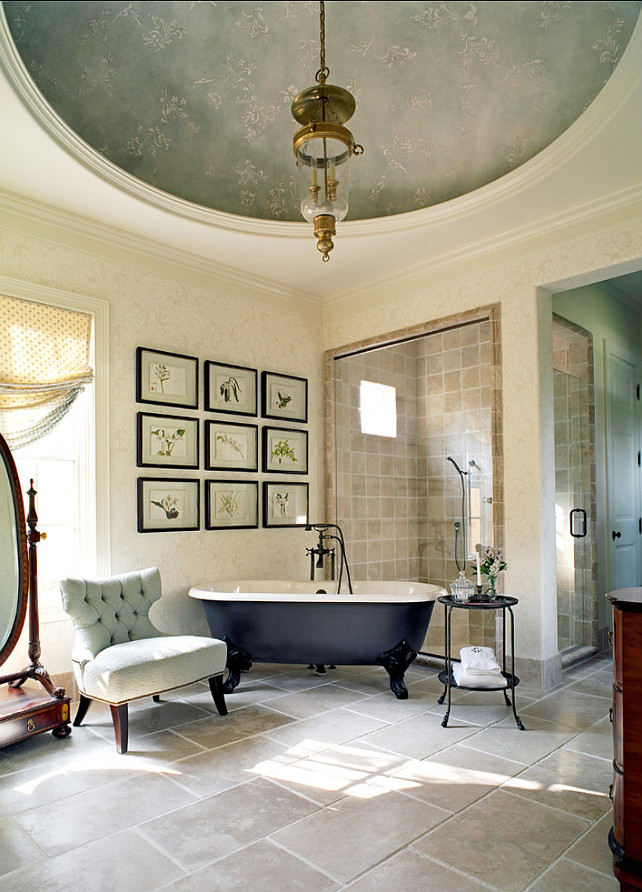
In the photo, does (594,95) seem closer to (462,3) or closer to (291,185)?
(462,3)

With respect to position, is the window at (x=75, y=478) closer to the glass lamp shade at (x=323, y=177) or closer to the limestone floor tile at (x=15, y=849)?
the limestone floor tile at (x=15, y=849)

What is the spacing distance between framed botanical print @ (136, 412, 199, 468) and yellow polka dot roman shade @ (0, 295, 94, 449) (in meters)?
0.48

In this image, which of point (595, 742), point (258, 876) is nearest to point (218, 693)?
point (258, 876)

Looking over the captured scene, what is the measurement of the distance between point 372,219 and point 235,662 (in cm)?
289

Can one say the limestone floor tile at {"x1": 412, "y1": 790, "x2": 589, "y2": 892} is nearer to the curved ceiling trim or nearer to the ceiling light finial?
the ceiling light finial

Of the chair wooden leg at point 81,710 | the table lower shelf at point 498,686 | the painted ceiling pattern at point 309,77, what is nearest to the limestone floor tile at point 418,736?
the table lower shelf at point 498,686

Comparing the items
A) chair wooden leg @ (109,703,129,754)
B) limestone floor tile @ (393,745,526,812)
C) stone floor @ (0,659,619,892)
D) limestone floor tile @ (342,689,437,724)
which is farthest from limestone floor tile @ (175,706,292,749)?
limestone floor tile @ (393,745,526,812)

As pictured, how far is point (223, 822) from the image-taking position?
7.61 ft

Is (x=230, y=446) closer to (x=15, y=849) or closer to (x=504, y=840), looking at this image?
(x=15, y=849)

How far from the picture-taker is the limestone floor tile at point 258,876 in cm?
193

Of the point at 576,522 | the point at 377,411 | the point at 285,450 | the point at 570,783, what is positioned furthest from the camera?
the point at 377,411

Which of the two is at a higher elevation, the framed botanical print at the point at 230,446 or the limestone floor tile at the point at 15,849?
the framed botanical print at the point at 230,446

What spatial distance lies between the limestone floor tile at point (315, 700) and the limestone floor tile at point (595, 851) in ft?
5.22

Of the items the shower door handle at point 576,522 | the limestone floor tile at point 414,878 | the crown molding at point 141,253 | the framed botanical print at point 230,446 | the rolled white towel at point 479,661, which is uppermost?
the crown molding at point 141,253
